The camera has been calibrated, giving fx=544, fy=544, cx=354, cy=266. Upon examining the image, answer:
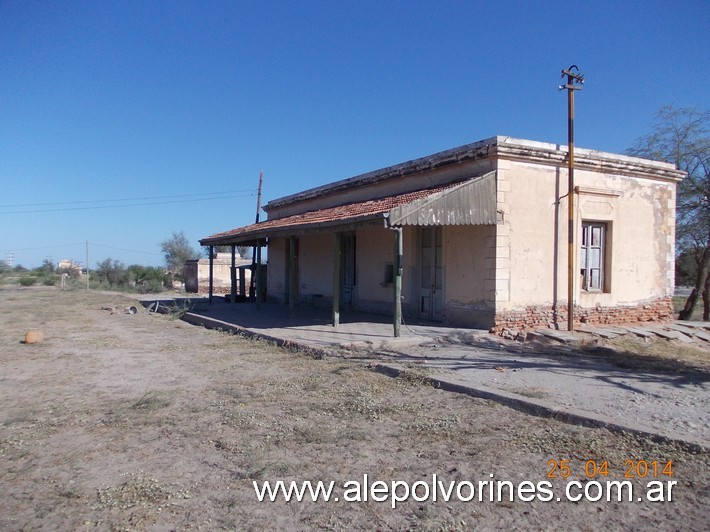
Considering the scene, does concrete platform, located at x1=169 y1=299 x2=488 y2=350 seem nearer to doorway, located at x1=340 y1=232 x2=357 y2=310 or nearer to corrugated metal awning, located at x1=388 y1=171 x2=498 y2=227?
doorway, located at x1=340 y1=232 x2=357 y2=310

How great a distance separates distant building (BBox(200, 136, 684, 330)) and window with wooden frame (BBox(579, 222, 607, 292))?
24mm

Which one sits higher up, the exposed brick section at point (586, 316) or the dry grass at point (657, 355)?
the exposed brick section at point (586, 316)

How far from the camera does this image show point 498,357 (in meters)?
8.71

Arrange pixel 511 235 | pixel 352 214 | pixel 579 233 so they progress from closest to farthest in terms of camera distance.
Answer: pixel 511 235 < pixel 352 214 < pixel 579 233

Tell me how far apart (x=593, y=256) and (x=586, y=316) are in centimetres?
143

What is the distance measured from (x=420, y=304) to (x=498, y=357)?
4341 millimetres

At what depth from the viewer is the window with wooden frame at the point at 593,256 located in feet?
40.4

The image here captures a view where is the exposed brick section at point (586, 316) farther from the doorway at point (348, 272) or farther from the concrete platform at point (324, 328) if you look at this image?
the doorway at point (348, 272)

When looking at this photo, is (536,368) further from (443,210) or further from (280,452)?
(280,452)

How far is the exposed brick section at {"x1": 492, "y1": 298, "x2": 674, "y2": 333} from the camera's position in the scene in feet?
36.2

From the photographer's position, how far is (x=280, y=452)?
14.8 ft

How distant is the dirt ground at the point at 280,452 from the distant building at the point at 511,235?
4.03 meters

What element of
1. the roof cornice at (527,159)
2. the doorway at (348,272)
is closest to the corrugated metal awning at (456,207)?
the roof cornice at (527,159)

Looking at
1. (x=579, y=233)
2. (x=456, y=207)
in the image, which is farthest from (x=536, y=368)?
(x=579, y=233)
